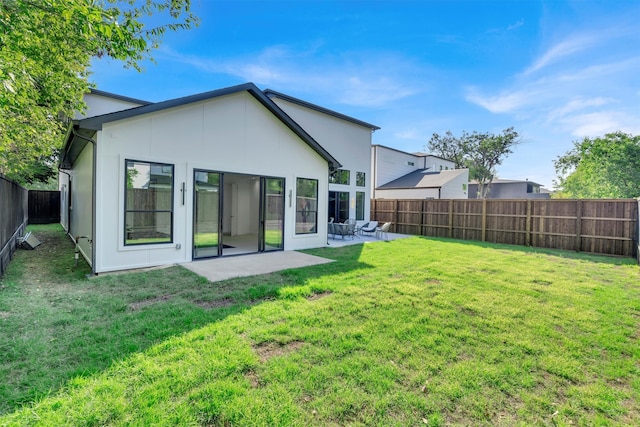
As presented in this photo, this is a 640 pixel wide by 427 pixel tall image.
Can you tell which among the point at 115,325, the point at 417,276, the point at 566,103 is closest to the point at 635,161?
the point at 566,103

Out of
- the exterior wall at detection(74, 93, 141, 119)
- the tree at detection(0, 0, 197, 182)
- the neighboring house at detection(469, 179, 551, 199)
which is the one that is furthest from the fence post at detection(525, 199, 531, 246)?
the neighboring house at detection(469, 179, 551, 199)

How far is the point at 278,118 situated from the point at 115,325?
24.1ft

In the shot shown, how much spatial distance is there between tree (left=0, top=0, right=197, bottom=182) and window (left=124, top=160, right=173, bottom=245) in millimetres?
2281

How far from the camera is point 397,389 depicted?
258 cm

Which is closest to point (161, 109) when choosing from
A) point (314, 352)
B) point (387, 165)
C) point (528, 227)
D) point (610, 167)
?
point (314, 352)

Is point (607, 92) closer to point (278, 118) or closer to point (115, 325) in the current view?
point (278, 118)

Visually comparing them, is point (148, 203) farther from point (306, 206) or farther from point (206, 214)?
point (306, 206)

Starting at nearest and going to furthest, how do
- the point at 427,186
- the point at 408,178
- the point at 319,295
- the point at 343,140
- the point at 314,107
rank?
the point at 319,295
the point at 314,107
the point at 343,140
the point at 427,186
the point at 408,178

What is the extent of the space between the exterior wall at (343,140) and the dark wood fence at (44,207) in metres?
16.2

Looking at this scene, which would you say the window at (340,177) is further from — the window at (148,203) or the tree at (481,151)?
the tree at (481,151)

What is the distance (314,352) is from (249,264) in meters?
4.63

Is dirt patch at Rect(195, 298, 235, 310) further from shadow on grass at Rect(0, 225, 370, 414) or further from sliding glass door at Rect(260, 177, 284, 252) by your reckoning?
sliding glass door at Rect(260, 177, 284, 252)

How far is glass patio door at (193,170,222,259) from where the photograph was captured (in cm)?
765

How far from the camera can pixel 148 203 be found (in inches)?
271
